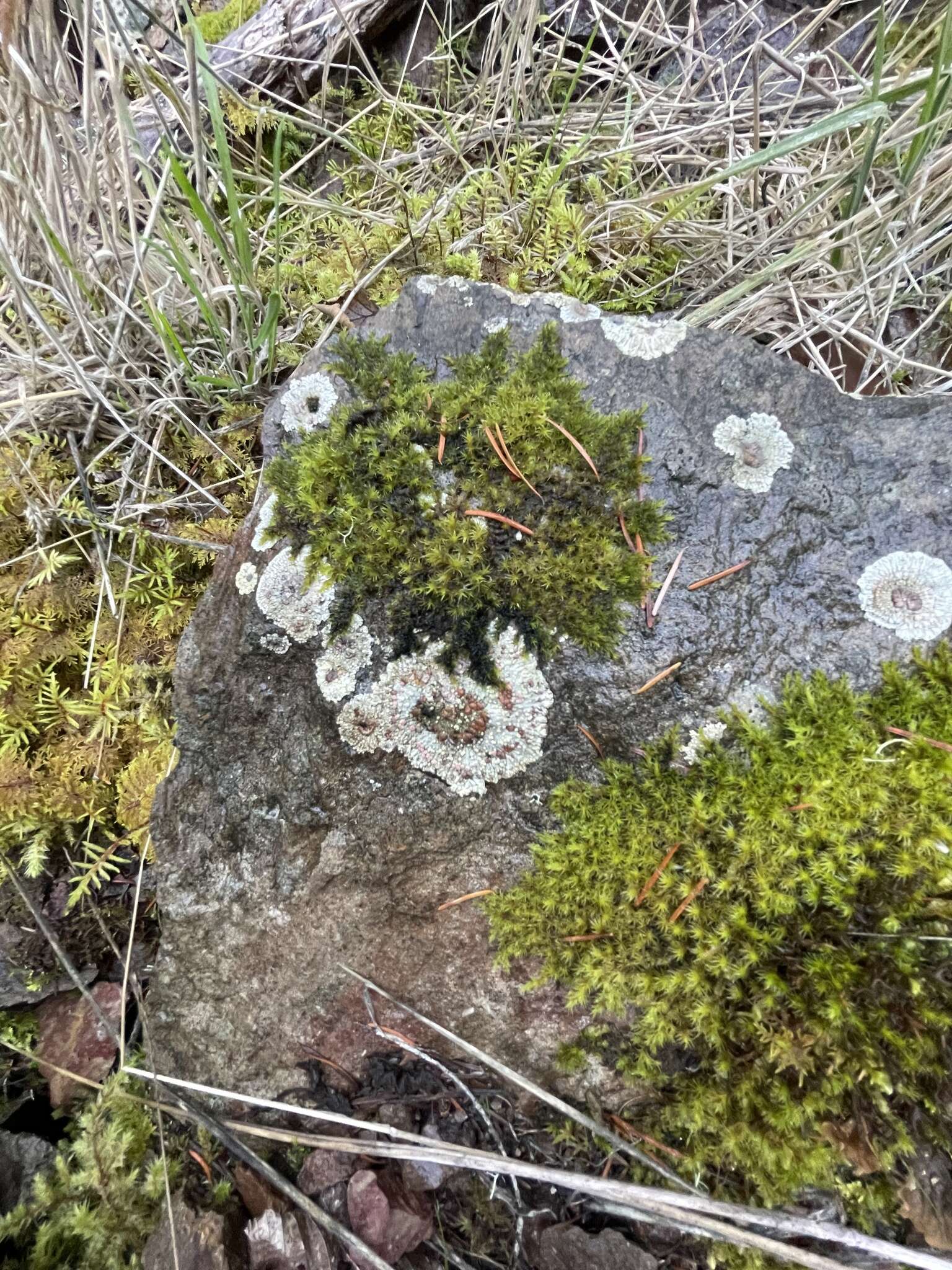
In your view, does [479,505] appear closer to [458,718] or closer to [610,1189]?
[458,718]

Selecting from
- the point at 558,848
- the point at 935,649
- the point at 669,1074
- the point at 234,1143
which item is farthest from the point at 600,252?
the point at 234,1143

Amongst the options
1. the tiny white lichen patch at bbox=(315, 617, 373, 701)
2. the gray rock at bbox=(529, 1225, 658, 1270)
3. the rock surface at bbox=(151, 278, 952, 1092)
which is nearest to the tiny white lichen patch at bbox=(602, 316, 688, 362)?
the rock surface at bbox=(151, 278, 952, 1092)

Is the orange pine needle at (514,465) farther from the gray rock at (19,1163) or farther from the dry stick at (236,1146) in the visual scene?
the gray rock at (19,1163)

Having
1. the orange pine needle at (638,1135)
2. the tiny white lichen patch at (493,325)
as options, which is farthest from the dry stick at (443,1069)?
the tiny white lichen patch at (493,325)

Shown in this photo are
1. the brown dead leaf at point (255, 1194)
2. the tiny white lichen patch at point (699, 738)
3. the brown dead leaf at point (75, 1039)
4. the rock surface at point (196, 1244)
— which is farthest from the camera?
the brown dead leaf at point (75, 1039)

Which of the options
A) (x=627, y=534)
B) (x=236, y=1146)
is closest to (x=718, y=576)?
(x=627, y=534)

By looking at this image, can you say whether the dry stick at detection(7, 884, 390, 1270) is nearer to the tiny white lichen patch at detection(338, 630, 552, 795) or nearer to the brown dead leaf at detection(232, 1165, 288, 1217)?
the brown dead leaf at detection(232, 1165, 288, 1217)
